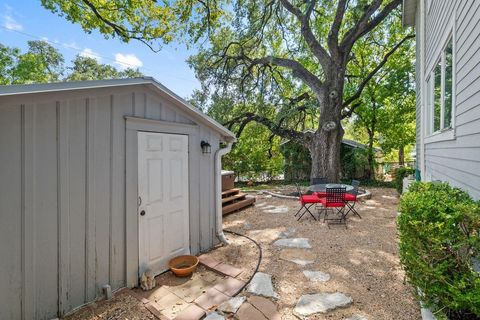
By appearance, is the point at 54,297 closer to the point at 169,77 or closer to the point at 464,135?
the point at 464,135

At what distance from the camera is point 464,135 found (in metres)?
2.82

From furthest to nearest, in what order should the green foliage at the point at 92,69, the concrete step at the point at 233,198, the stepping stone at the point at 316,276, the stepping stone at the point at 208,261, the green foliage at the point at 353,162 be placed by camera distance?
the green foliage at the point at 92,69 → the green foliage at the point at 353,162 → the concrete step at the point at 233,198 → the stepping stone at the point at 208,261 → the stepping stone at the point at 316,276

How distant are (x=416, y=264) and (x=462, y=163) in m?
Answer: 1.70

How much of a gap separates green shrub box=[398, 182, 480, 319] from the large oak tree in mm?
8651

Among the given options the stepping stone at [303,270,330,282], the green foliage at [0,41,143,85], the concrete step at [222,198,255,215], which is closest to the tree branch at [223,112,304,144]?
the concrete step at [222,198,255,215]

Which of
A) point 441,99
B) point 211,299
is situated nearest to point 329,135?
point 441,99

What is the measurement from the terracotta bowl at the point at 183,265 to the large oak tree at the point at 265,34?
7921 millimetres

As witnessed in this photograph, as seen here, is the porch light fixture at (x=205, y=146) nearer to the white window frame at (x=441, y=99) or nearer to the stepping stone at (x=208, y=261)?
the stepping stone at (x=208, y=261)

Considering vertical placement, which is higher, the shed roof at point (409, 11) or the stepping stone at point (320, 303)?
the shed roof at point (409, 11)

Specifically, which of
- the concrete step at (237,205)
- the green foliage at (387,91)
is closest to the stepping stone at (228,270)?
the concrete step at (237,205)

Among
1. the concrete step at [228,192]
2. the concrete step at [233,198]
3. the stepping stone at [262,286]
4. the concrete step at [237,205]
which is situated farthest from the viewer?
the concrete step at [228,192]

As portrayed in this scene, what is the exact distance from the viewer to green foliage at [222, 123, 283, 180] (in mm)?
15125

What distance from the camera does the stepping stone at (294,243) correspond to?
485 cm

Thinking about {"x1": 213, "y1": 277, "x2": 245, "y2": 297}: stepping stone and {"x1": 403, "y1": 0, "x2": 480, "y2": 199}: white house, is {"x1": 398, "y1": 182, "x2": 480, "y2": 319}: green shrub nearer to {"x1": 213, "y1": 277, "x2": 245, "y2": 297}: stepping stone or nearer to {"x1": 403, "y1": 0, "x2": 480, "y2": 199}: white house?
{"x1": 403, "y1": 0, "x2": 480, "y2": 199}: white house
